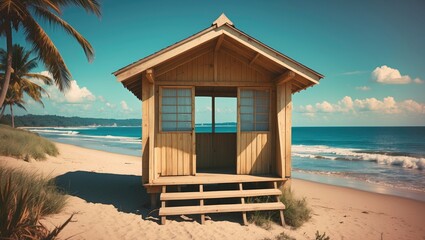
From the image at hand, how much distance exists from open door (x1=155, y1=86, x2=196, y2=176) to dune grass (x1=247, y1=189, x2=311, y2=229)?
1.85 metres

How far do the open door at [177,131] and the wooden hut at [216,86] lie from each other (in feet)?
0.08

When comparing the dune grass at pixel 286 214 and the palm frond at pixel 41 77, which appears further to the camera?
the palm frond at pixel 41 77

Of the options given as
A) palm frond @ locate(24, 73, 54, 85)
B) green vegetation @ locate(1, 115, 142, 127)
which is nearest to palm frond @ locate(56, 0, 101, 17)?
palm frond @ locate(24, 73, 54, 85)

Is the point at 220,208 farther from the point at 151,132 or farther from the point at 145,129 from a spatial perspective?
the point at 145,129

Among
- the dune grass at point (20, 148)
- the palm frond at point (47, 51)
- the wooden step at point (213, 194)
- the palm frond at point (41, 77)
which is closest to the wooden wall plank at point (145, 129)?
the wooden step at point (213, 194)

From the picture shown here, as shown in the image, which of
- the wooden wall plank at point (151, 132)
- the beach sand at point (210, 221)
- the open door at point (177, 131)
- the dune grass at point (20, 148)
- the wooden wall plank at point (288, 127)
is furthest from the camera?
the dune grass at point (20, 148)

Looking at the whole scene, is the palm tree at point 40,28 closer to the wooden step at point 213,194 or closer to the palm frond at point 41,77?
the wooden step at point 213,194

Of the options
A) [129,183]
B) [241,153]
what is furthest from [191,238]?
[129,183]

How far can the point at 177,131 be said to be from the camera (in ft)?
20.6

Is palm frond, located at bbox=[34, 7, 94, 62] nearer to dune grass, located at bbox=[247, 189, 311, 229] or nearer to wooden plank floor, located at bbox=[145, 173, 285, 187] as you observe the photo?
wooden plank floor, located at bbox=[145, 173, 285, 187]

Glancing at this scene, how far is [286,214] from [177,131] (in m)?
3.28

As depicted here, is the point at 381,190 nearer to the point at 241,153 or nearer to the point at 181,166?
the point at 241,153

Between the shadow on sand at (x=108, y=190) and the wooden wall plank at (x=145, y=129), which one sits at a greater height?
the wooden wall plank at (x=145, y=129)

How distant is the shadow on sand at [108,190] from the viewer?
6427 millimetres
